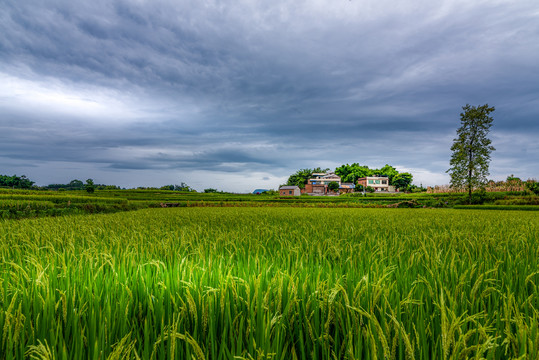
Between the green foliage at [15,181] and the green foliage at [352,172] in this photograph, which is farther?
the green foliage at [352,172]

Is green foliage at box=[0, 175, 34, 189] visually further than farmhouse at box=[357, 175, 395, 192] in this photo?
No

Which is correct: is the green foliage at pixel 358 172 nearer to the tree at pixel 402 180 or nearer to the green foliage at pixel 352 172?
the green foliage at pixel 352 172

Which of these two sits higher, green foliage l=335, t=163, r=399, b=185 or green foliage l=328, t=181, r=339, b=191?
green foliage l=335, t=163, r=399, b=185

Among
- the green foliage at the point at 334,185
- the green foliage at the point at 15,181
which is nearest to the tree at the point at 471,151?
the green foliage at the point at 334,185

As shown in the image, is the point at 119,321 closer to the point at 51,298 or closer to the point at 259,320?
the point at 51,298

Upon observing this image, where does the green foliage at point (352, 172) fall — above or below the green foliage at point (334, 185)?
above

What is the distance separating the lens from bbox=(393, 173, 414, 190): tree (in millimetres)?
107125

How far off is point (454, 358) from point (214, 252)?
245 cm

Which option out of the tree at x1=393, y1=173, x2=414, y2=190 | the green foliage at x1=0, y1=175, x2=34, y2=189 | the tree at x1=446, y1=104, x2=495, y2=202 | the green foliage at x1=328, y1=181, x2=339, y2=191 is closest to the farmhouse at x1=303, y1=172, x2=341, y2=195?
the green foliage at x1=328, y1=181, x2=339, y2=191

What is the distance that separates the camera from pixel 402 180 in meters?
107

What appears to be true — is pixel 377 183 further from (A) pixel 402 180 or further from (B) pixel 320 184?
(B) pixel 320 184

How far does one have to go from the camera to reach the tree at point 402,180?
351 feet

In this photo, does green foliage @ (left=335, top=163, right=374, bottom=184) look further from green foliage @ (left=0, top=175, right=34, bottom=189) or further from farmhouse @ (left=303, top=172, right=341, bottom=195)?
green foliage @ (left=0, top=175, right=34, bottom=189)

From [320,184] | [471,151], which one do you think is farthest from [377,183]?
[471,151]
